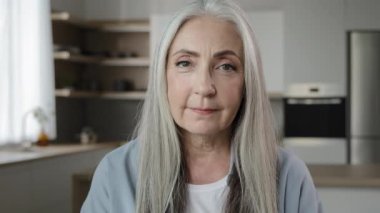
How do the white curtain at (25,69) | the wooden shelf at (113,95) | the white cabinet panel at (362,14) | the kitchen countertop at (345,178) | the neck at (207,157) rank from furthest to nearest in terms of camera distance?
the wooden shelf at (113,95)
the white cabinet panel at (362,14)
the white curtain at (25,69)
the kitchen countertop at (345,178)
the neck at (207,157)

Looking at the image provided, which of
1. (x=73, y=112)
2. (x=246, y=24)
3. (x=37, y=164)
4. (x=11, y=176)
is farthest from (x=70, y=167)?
(x=246, y=24)

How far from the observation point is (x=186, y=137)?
107cm

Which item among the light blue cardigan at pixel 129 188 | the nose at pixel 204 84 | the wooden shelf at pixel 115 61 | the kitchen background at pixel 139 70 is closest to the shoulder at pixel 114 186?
the light blue cardigan at pixel 129 188

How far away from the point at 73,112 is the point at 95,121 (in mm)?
282

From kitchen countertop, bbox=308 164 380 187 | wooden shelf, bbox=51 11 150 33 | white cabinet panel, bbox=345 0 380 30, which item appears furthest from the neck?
wooden shelf, bbox=51 11 150 33

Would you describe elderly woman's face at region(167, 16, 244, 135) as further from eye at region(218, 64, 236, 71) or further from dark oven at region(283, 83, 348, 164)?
dark oven at region(283, 83, 348, 164)

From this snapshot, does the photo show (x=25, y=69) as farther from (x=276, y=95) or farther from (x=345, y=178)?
(x=345, y=178)

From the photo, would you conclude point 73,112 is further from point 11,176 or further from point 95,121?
point 11,176

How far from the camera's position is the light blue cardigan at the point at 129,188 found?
1.04 metres

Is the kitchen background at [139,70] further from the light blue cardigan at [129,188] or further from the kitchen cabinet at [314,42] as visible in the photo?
the light blue cardigan at [129,188]

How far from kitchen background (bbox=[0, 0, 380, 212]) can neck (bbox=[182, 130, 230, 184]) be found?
6.38 feet

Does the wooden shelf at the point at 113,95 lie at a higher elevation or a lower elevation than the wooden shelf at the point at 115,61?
lower

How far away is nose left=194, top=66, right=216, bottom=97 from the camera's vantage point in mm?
951

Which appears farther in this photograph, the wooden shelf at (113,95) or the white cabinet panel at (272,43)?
the wooden shelf at (113,95)
